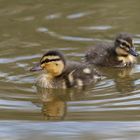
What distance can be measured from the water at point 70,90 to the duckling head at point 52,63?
177mm

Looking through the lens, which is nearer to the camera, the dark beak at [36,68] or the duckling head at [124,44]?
the dark beak at [36,68]

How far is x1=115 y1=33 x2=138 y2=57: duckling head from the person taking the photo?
304 inches

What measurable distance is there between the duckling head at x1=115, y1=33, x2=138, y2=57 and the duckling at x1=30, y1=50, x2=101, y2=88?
0.83 meters

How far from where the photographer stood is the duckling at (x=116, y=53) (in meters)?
7.74

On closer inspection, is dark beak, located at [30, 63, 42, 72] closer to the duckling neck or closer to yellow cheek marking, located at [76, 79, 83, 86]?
the duckling neck

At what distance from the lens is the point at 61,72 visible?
6945 millimetres

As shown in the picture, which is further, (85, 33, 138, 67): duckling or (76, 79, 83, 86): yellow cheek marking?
(85, 33, 138, 67): duckling

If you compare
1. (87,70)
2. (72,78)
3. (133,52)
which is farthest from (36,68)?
(133,52)

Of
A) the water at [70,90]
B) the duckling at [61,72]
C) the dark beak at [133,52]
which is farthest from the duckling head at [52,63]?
the dark beak at [133,52]

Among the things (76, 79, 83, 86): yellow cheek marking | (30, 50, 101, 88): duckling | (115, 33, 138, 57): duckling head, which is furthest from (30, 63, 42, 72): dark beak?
(115, 33, 138, 57): duckling head

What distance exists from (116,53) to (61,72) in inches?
43.1

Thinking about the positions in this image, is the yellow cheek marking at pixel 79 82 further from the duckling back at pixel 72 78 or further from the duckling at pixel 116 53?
the duckling at pixel 116 53

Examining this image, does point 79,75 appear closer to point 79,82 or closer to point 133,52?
point 79,82

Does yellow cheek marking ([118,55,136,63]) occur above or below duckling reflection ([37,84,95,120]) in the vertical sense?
above
